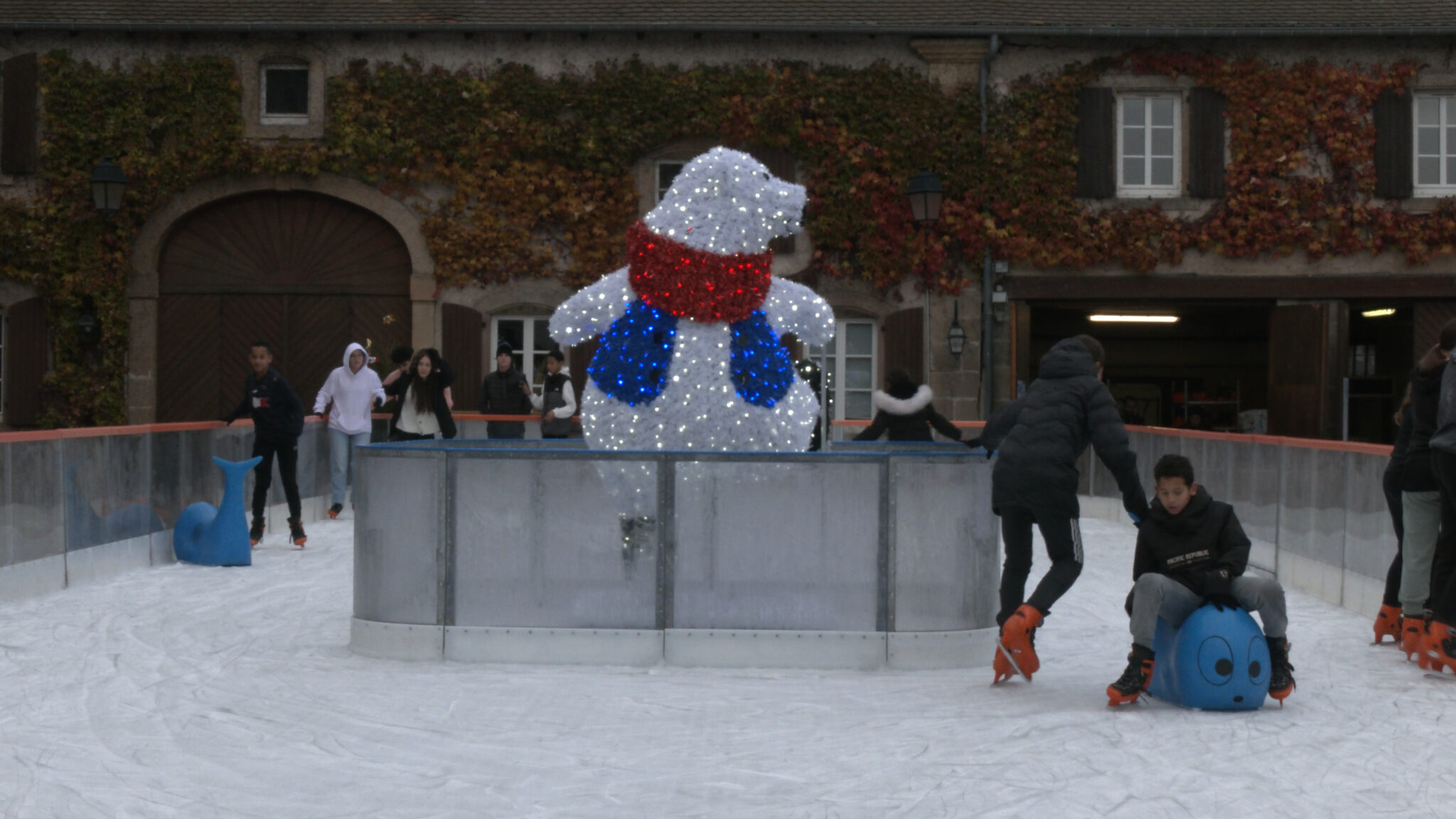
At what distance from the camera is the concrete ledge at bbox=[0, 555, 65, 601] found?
10.1 meters

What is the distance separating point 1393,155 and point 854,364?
7.58 metres

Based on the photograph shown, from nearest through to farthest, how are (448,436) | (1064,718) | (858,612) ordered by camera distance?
(1064,718) → (858,612) → (448,436)

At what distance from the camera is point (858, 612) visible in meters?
8.00

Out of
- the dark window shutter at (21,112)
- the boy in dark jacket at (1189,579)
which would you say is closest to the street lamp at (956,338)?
the dark window shutter at (21,112)

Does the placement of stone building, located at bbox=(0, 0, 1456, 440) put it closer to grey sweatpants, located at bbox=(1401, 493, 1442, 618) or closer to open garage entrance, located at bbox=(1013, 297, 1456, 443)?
open garage entrance, located at bbox=(1013, 297, 1456, 443)

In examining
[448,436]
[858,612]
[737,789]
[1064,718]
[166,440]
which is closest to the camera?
[737,789]

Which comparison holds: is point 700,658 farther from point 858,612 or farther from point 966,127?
point 966,127

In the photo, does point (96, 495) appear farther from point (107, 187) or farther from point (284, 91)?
point (284, 91)

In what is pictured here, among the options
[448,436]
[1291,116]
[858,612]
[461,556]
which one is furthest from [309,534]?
[1291,116]

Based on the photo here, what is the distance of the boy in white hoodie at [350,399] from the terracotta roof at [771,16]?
25.4 ft

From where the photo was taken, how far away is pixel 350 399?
15.6 meters

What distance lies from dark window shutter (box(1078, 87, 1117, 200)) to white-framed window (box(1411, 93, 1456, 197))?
158 inches

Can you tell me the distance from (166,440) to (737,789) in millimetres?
8473

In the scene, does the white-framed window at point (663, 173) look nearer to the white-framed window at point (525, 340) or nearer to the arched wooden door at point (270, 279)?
the white-framed window at point (525, 340)
